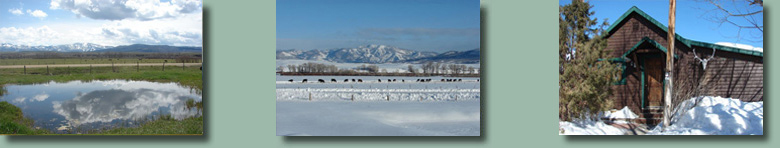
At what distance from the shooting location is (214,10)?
4121mm

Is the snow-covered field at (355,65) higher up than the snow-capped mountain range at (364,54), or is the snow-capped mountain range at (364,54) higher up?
the snow-capped mountain range at (364,54)

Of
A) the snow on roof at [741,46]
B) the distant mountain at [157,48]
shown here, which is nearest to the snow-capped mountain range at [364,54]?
the distant mountain at [157,48]

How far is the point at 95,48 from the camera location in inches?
169

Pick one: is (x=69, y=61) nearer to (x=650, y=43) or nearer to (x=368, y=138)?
(x=368, y=138)

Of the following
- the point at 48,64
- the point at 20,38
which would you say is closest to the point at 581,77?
the point at 48,64

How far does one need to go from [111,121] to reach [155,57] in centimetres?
65

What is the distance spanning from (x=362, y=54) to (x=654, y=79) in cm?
255

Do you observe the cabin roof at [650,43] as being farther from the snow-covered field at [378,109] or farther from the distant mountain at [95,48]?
the distant mountain at [95,48]

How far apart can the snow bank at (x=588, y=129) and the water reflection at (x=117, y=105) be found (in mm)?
3221

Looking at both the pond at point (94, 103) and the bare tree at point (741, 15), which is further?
the bare tree at point (741, 15)

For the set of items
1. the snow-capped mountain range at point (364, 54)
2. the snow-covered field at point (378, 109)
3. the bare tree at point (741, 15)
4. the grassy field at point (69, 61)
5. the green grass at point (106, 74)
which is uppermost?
the bare tree at point (741, 15)

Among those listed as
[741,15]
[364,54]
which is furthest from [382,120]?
[741,15]

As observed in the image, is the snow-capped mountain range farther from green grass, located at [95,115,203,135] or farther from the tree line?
green grass, located at [95,115,203,135]

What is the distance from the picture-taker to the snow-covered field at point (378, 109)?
13.5 feet
